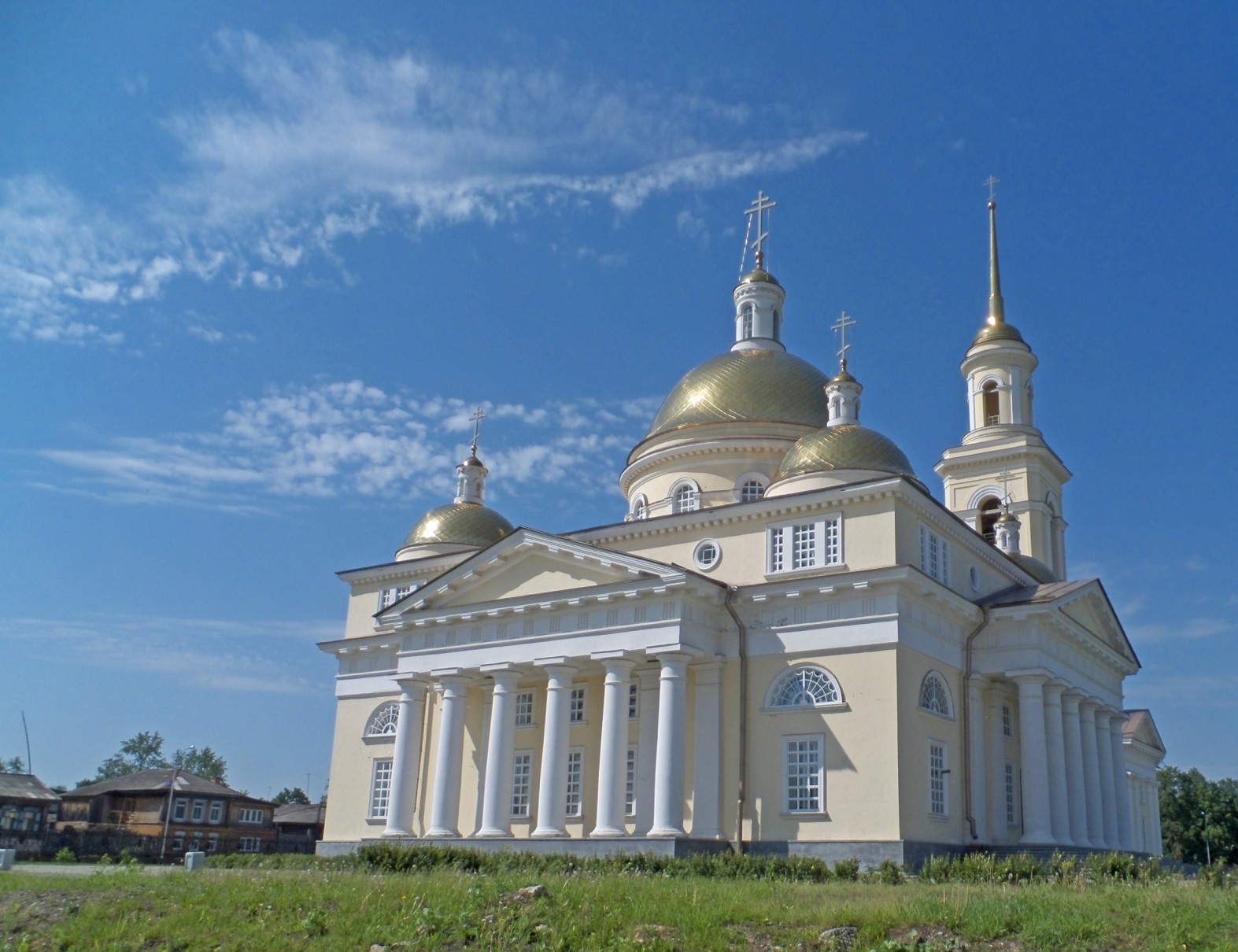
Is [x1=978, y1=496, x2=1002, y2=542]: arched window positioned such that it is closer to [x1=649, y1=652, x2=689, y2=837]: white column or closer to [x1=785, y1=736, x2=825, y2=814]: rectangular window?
[x1=785, y1=736, x2=825, y2=814]: rectangular window

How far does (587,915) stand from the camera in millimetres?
13188

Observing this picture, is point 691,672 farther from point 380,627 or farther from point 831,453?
point 380,627

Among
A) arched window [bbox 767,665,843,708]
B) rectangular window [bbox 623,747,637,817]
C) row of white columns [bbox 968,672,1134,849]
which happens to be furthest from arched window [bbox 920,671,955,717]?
rectangular window [bbox 623,747,637,817]

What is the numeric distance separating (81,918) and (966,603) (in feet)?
62.3

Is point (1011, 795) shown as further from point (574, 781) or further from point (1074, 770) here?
point (574, 781)

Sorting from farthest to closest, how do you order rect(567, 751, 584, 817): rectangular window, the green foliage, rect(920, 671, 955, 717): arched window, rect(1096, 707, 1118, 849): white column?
the green foliage < rect(1096, 707, 1118, 849): white column < rect(567, 751, 584, 817): rectangular window < rect(920, 671, 955, 717): arched window

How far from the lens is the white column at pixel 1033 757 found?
84.0ft

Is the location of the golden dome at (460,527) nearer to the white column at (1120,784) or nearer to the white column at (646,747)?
the white column at (646,747)

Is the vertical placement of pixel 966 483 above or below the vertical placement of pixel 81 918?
above

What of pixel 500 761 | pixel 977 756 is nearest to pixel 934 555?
pixel 977 756

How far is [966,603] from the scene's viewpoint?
26.4 metres

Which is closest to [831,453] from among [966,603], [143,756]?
[966,603]

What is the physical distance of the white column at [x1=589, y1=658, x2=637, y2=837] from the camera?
24.3m

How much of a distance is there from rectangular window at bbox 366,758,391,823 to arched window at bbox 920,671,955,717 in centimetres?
1404
